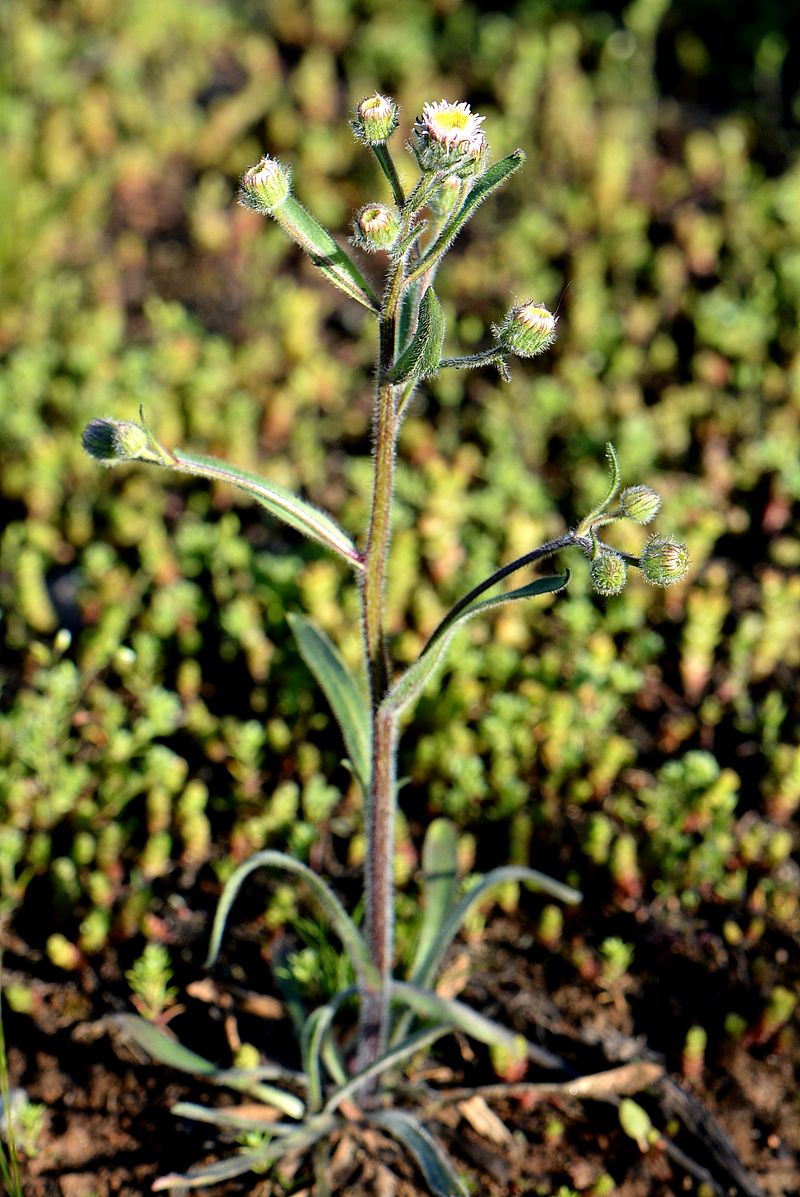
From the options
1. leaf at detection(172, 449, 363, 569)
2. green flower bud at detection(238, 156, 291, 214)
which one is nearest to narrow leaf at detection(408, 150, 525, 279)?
green flower bud at detection(238, 156, 291, 214)

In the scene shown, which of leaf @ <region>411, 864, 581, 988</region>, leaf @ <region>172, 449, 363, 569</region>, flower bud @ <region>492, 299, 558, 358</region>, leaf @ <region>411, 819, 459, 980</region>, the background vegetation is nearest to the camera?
flower bud @ <region>492, 299, 558, 358</region>

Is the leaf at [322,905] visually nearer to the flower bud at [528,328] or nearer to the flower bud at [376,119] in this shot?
the flower bud at [528,328]

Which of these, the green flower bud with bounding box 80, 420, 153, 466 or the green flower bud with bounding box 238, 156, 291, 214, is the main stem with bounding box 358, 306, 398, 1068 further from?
the green flower bud with bounding box 80, 420, 153, 466

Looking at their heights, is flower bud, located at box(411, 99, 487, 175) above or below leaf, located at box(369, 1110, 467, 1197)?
above

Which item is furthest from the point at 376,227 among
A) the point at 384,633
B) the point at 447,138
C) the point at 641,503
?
the point at 384,633

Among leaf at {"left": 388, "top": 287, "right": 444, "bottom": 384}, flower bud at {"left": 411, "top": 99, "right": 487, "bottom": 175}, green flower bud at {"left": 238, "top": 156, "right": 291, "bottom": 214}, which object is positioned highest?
flower bud at {"left": 411, "top": 99, "right": 487, "bottom": 175}

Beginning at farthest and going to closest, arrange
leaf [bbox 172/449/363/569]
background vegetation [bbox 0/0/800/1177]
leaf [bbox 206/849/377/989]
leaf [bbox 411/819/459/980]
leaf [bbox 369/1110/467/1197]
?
background vegetation [bbox 0/0/800/1177] < leaf [bbox 411/819/459/980] < leaf [bbox 369/1110/467/1197] < leaf [bbox 206/849/377/989] < leaf [bbox 172/449/363/569]

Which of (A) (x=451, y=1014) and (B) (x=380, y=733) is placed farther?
(A) (x=451, y=1014)

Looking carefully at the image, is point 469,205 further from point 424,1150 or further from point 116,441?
point 424,1150
